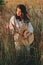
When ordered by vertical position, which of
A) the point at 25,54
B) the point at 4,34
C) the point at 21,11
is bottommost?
the point at 25,54

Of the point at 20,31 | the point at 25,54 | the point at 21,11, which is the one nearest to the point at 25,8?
the point at 21,11

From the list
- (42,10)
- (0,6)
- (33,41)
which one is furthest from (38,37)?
(0,6)

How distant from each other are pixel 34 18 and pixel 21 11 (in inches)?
5.7

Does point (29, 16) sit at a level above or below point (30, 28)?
above

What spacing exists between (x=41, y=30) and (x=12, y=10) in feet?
1.14

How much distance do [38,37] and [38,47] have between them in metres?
0.10

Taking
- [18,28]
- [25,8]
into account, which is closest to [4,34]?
[18,28]

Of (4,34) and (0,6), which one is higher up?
(0,6)

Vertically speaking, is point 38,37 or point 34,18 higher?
point 34,18

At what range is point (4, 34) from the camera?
2.92 meters

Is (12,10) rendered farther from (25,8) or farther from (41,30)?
(41,30)

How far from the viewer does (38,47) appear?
9.59 feet

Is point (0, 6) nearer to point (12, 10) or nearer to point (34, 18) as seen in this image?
point (12, 10)

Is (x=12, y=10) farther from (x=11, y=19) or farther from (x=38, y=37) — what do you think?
(x=38, y=37)
